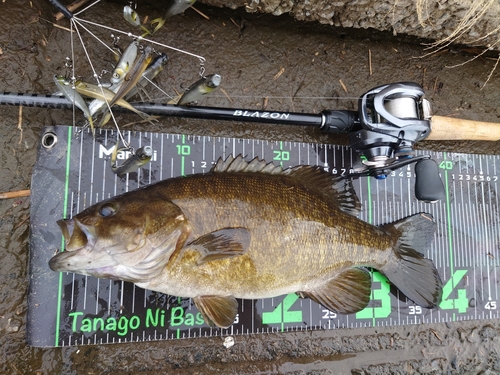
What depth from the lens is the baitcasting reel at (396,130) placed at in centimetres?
254

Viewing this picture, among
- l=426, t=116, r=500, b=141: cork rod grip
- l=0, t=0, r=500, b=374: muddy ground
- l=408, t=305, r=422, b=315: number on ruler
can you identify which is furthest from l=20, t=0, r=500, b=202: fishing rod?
l=408, t=305, r=422, b=315: number on ruler

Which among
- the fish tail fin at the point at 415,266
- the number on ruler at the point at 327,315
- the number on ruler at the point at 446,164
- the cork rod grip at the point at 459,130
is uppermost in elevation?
the cork rod grip at the point at 459,130

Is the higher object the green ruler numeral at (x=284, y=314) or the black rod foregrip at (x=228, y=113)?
the black rod foregrip at (x=228, y=113)

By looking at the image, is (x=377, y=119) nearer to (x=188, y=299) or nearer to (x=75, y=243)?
(x=188, y=299)

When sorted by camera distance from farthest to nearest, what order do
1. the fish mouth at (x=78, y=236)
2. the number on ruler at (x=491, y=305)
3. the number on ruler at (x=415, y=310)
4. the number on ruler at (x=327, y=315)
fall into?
1. the number on ruler at (x=491, y=305)
2. the number on ruler at (x=415, y=310)
3. the number on ruler at (x=327, y=315)
4. the fish mouth at (x=78, y=236)

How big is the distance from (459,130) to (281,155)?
1512mm

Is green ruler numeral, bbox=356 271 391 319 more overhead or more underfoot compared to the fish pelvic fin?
more underfoot

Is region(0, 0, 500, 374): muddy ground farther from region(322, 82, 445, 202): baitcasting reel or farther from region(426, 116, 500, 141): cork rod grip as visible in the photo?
region(322, 82, 445, 202): baitcasting reel

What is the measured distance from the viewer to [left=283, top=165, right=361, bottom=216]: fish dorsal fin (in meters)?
2.52

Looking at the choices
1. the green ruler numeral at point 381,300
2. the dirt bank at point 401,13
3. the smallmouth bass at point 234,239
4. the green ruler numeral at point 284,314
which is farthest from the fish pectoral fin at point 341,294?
the dirt bank at point 401,13

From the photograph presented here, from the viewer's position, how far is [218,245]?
2094mm

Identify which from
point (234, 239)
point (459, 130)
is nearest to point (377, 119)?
point (459, 130)

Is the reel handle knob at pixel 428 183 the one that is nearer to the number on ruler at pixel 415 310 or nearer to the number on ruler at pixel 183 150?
the number on ruler at pixel 415 310

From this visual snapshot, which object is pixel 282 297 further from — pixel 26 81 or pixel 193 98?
pixel 26 81
